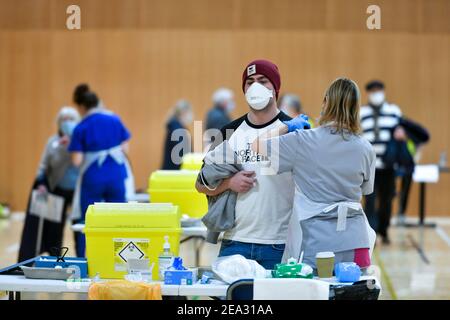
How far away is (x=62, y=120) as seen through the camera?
731 centimetres

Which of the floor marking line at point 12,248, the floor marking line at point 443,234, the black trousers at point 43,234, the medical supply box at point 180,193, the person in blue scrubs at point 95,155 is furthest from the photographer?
the floor marking line at point 443,234

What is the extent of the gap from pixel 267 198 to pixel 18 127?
895 centimetres

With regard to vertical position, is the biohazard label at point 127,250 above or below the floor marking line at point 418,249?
above

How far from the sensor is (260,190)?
12.5 feet

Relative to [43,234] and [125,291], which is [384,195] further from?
[125,291]

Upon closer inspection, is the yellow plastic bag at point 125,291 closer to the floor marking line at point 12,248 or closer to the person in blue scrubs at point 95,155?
the person in blue scrubs at point 95,155

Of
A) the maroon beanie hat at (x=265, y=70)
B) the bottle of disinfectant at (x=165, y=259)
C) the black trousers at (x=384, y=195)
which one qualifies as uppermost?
the maroon beanie hat at (x=265, y=70)

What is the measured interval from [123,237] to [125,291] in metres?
0.44

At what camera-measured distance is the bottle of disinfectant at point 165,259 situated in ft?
11.8

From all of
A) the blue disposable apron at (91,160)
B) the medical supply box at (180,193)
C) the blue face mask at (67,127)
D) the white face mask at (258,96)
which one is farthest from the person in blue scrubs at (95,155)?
the white face mask at (258,96)

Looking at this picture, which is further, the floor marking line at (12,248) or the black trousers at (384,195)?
the black trousers at (384,195)

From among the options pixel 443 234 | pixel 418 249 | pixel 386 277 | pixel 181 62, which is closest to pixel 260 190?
pixel 386 277

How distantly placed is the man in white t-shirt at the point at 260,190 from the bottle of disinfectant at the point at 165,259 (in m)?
0.33

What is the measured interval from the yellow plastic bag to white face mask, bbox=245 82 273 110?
0.93 m
